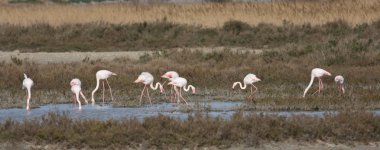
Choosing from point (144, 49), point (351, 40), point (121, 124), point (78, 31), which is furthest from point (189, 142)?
point (78, 31)

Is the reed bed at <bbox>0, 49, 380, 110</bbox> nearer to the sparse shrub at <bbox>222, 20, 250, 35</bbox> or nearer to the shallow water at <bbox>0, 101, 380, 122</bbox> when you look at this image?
the shallow water at <bbox>0, 101, 380, 122</bbox>

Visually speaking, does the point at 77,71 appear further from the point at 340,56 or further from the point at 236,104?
the point at 340,56

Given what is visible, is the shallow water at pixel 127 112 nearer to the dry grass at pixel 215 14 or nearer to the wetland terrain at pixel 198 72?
the wetland terrain at pixel 198 72

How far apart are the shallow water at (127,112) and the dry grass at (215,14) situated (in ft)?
56.9

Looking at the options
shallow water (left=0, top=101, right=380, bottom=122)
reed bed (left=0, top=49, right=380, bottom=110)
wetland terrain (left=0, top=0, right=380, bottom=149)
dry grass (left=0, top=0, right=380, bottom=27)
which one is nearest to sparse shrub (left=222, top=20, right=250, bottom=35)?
wetland terrain (left=0, top=0, right=380, bottom=149)

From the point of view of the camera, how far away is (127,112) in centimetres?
1619

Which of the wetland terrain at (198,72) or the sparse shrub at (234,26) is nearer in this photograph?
the wetland terrain at (198,72)

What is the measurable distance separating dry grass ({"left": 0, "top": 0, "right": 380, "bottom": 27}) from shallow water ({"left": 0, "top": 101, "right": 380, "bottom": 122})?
682 inches

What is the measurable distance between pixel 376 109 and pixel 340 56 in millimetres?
8588

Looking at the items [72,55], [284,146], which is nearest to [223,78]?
[284,146]

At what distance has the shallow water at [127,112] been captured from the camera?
50.4 feet

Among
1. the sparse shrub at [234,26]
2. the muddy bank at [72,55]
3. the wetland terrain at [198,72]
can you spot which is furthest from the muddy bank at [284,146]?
the sparse shrub at [234,26]

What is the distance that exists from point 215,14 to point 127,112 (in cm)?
2005

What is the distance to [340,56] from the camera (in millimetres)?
24500
